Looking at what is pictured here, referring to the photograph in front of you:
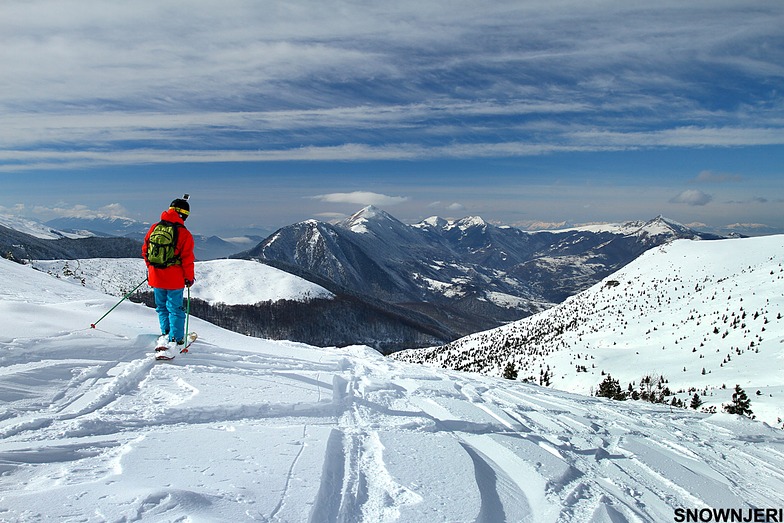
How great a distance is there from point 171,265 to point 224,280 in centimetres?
16638

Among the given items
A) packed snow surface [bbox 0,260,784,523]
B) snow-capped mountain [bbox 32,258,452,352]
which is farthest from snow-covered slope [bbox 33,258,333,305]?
packed snow surface [bbox 0,260,784,523]

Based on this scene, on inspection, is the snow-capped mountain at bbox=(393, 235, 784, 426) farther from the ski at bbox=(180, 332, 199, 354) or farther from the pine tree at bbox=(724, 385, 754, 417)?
the ski at bbox=(180, 332, 199, 354)

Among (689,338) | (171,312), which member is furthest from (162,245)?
(689,338)

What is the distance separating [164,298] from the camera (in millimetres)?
10227

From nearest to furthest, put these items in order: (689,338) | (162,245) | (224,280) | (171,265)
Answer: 1. (162,245)
2. (171,265)
3. (689,338)
4. (224,280)

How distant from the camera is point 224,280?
16350 centimetres

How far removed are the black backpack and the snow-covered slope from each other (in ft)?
430

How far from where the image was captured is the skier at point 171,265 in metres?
9.59

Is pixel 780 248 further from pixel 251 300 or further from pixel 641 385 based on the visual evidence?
pixel 251 300

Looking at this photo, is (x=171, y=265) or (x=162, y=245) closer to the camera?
(x=162, y=245)

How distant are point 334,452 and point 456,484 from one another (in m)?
1.65

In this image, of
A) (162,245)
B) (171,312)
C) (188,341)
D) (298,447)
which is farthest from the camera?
(188,341)

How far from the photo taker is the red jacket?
388 inches

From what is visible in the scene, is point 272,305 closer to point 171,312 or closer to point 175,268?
point 171,312
